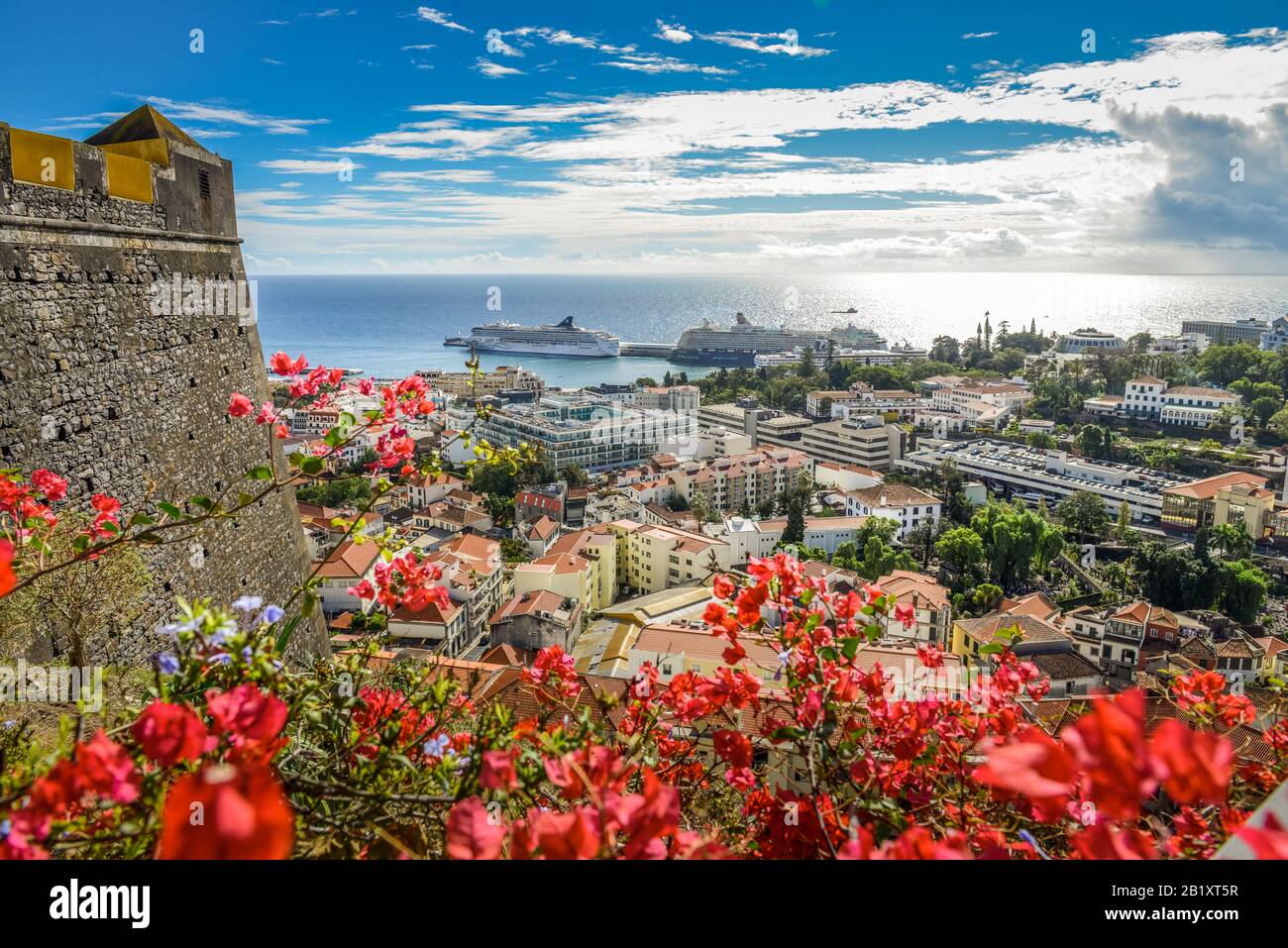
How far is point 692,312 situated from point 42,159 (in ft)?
366

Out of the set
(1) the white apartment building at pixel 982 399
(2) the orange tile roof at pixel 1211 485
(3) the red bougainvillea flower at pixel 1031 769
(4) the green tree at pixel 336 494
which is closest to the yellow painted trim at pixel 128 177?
(3) the red bougainvillea flower at pixel 1031 769

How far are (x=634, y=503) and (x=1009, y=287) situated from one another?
170693 mm

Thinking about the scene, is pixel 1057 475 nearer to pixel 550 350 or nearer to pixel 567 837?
pixel 567 837

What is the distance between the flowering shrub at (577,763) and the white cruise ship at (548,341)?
6117cm

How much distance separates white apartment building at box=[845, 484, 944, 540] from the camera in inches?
957

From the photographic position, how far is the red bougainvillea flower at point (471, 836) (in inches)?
34.2

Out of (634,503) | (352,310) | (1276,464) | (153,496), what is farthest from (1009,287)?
(153,496)

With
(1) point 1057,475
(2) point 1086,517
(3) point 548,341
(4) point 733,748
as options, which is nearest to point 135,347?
(4) point 733,748

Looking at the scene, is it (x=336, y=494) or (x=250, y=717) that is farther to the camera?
(x=336, y=494)

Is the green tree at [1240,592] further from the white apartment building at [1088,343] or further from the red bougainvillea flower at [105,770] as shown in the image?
the white apartment building at [1088,343]

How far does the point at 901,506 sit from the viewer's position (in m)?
24.5

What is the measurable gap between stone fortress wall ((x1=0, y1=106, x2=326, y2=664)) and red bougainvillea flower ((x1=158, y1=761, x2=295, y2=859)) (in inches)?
109
